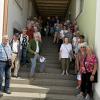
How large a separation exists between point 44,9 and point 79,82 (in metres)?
17.5

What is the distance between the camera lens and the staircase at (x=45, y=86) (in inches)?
508

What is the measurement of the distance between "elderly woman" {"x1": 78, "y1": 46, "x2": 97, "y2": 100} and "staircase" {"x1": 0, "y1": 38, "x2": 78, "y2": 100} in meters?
0.47

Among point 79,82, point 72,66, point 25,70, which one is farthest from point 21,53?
point 79,82

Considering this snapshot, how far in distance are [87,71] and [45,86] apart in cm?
207

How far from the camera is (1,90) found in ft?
42.8

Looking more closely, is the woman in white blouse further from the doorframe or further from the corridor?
the doorframe

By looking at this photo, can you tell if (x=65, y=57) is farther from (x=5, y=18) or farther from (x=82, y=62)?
(x=5, y=18)

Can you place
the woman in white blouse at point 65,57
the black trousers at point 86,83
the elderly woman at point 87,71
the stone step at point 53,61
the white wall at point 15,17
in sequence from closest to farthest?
the elderly woman at point 87,71 < the black trousers at point 86,83 < the woman in white blouse at point 65,57 < the white wall at point 15,17 < the stone step at point 53,61

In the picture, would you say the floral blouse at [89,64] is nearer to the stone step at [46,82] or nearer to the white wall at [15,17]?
the stone step at [46,82]

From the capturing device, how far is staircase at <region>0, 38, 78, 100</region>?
12.9m

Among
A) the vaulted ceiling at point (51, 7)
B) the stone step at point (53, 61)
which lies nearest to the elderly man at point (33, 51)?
the stone step at point (53, 61)

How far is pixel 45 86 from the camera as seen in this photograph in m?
14.0

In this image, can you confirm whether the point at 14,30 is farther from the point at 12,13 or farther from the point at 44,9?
the point at 44,9

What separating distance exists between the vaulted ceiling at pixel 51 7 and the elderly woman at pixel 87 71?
47.6 feet
